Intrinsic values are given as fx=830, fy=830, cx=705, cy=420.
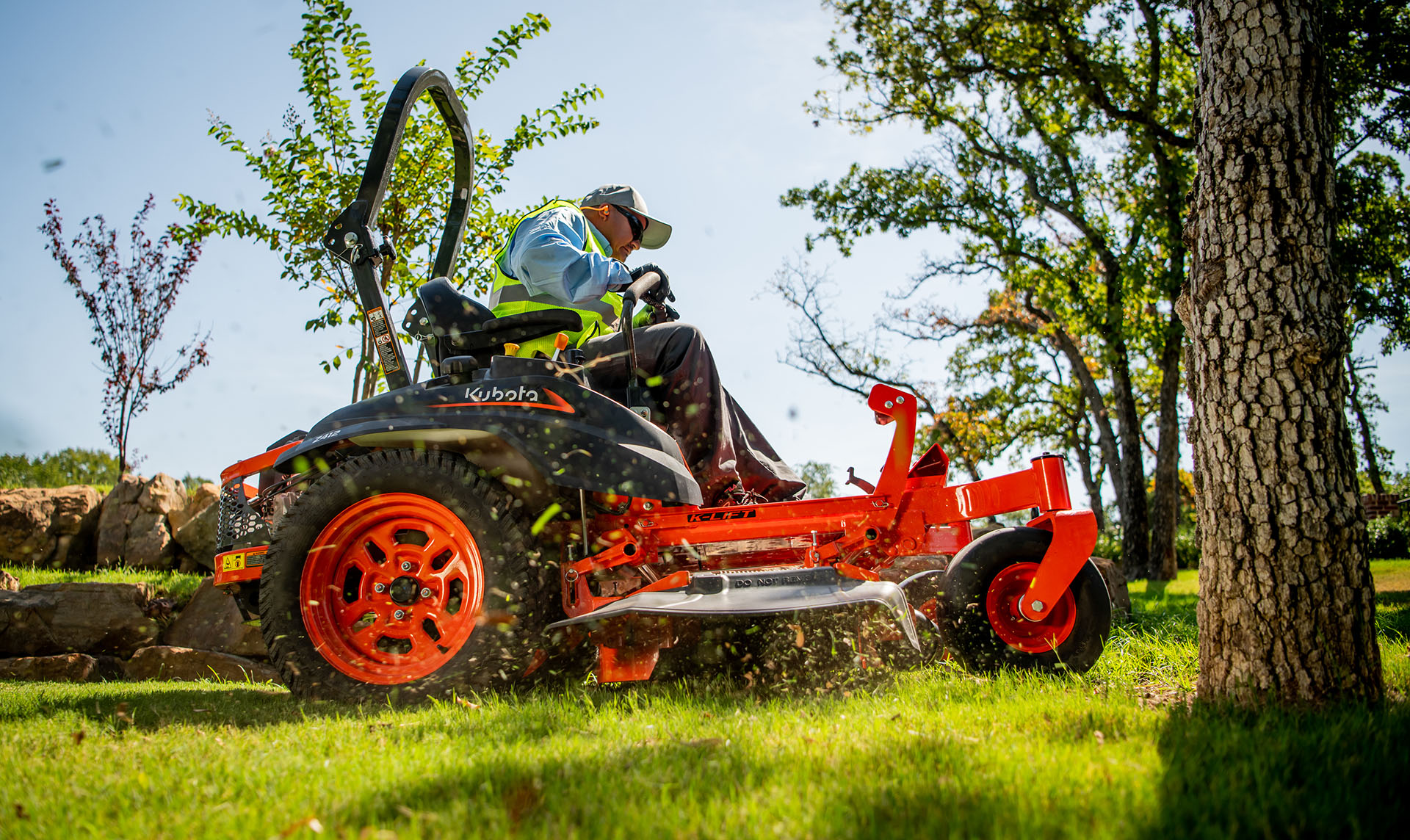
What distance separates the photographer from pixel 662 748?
2.22 meters

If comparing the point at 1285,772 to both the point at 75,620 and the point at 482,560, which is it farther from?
the point at 75,620

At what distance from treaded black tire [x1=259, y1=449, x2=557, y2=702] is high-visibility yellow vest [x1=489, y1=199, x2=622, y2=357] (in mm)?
640

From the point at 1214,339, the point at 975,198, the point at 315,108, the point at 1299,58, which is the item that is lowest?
the point at 1214,339

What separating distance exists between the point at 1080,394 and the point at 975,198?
30.4 feet

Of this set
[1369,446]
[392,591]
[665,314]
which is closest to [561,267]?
[665,314]

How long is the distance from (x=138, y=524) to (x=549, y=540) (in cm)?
774

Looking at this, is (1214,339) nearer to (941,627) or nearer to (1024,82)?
(941,627)

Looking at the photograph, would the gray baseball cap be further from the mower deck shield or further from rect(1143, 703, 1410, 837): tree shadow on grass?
rect(1143, 703, 1410, 837): tree shadow on grass

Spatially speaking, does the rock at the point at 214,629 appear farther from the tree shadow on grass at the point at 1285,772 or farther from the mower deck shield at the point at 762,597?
the tree shadow on grass at the point at 1285,772

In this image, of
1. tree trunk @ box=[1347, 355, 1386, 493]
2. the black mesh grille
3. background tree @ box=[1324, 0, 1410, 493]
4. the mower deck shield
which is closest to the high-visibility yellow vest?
the mower deck shield

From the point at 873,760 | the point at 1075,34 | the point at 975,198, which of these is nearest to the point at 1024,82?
the point at 1075,34

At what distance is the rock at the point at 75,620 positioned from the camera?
21.4ft

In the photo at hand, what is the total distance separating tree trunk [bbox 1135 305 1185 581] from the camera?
46.3ft

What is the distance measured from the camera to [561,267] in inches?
143
